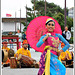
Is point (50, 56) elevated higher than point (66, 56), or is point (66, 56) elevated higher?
point (50, 56)

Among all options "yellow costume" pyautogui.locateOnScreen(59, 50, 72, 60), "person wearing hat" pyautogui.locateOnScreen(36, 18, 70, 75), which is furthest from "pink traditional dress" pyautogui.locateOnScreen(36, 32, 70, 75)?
"yellow costume" pyautogui.locateOnScreen(59, 50, 72, 60)

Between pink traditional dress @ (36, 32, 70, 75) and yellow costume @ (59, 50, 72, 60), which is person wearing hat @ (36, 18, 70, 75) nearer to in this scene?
pink traditional dress @ (36, 32, 70, 75)

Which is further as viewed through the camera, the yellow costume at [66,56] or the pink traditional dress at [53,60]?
the yellow costume at [66,56]

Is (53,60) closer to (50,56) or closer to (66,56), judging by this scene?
(50,56)

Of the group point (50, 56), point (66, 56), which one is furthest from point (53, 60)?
point (66, 56)

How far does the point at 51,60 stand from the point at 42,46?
20.4 inches

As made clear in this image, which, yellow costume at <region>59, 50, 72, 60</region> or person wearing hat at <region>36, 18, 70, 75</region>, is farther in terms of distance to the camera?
yellow costume at <region>59, 50, 72, 60</region>

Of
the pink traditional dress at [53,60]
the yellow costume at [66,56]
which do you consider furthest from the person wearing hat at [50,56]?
the yellow costume at [66,56]

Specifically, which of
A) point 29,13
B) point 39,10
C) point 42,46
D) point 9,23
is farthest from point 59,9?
point 42,46

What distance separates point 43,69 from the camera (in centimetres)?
566

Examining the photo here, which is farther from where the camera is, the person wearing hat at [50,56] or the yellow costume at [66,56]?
the yellow costume at [66,56]

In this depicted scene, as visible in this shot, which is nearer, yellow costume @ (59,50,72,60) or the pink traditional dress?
the pink traditional dress

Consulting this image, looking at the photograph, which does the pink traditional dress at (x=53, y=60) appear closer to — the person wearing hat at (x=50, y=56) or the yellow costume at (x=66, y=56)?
the person wearing hat at (x=50, y=56)

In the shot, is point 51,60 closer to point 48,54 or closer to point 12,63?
point 48,54
